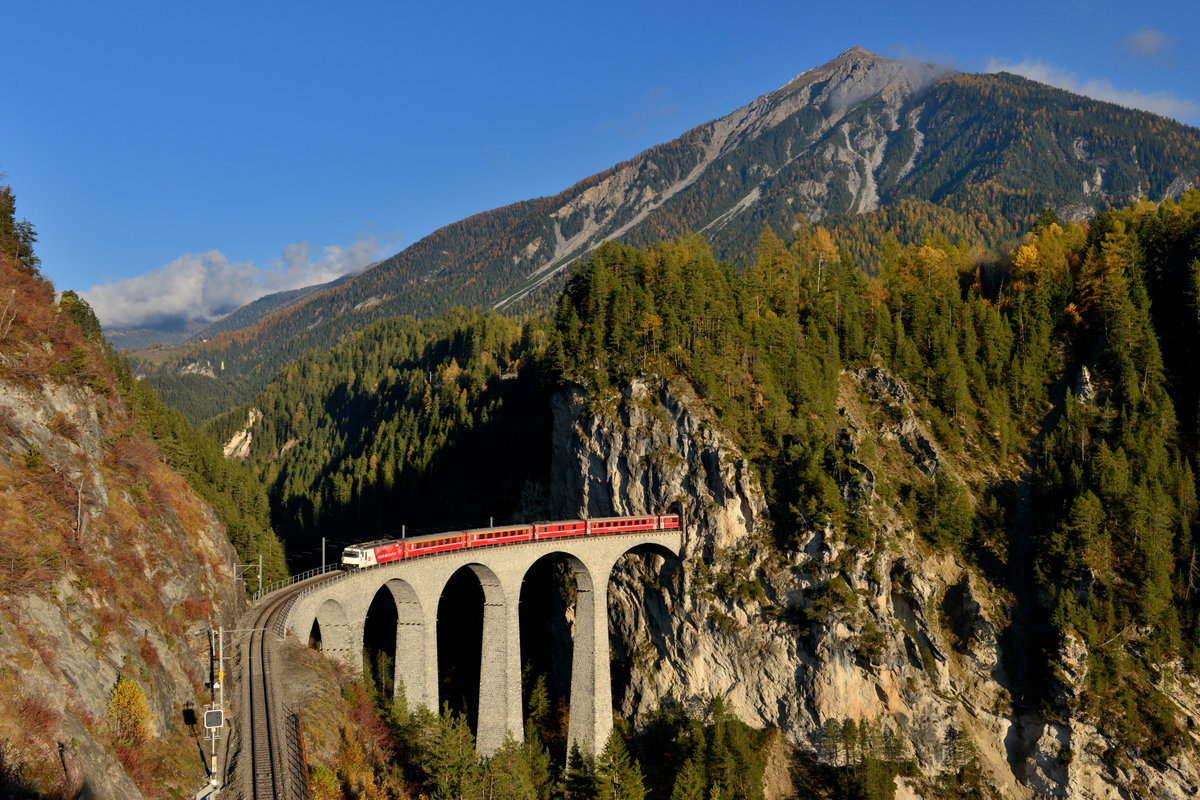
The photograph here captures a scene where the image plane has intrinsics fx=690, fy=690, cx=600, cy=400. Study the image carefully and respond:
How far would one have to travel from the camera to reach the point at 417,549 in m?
50.8

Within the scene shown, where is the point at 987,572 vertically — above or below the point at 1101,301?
below

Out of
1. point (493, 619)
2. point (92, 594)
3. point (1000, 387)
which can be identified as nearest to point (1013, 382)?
point (1000, 387)

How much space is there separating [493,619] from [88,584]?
28.8 metres

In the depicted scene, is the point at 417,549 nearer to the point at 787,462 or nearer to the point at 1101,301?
the point at 787,462

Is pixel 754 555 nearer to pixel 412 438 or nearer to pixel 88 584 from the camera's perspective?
pixel 88 584

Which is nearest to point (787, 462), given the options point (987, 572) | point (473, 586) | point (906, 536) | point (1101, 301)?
point (906, 536)

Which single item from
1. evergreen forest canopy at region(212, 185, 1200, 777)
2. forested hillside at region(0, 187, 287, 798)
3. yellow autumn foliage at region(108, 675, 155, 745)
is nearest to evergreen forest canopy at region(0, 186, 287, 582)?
forested hillside at region(0, 187, 287, 798)

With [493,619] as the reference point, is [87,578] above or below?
above

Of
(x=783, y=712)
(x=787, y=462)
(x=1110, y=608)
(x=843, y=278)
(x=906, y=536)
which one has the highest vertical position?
(x=843, y=278)

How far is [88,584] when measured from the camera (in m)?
31.7

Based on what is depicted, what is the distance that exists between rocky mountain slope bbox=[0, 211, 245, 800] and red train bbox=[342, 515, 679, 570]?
31.2 ft

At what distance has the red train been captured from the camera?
48.1 m

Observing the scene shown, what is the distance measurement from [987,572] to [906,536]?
24.4 ft

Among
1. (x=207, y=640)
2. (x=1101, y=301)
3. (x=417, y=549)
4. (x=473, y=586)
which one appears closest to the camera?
(x=207, y=640)
